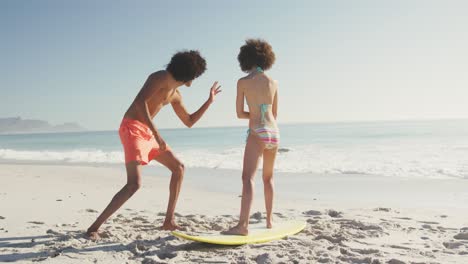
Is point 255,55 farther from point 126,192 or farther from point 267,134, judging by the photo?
point 126,192

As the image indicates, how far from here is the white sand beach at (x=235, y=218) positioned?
339 centimetres

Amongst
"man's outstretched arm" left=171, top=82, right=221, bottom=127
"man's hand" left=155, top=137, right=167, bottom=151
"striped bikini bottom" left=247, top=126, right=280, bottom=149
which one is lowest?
"man's hand" left=155, top=137, right=167, bottom=151

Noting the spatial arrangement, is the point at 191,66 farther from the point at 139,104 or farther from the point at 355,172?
the point at 355,172

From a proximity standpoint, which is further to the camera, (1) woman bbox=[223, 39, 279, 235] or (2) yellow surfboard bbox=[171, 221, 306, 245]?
(1) woman bbox=[223, 39, 279, 235]

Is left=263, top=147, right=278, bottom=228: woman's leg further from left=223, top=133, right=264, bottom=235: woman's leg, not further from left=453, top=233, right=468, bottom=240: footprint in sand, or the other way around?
left=453, top=233, right=468, bottom=240: footprint in sand

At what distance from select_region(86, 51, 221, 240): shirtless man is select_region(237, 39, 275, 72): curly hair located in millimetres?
397

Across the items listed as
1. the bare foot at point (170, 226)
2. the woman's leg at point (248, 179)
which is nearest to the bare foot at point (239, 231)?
the woman's leg at point (248, 179)

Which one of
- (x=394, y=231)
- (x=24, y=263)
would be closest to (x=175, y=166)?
(x=24, y=263)

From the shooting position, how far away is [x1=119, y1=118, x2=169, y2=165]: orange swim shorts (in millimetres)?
3857

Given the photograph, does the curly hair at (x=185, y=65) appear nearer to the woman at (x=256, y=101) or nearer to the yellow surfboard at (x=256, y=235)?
the woman at (x=256, y=101)

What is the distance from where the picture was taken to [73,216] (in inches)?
200

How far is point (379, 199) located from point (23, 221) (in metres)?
5.03

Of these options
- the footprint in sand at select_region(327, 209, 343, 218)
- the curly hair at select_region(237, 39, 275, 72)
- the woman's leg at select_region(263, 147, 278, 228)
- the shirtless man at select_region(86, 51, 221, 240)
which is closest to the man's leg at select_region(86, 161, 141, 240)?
the shirtless man at select_region(86, 51, 221, 240)

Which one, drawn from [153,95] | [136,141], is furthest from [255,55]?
[136,141]
